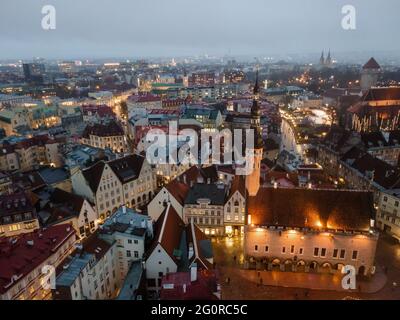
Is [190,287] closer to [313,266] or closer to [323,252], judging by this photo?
[323,252]

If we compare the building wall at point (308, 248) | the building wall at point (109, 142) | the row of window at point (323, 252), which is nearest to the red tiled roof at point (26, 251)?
the building wall at point (308, 248)

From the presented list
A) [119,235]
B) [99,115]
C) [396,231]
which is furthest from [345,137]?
[99,115]

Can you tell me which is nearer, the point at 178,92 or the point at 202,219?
the point at 202,219

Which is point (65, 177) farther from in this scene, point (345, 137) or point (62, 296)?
point (345, 137)

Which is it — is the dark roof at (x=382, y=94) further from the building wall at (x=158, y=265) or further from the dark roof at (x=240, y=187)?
the building wall at (x=158, y=265)

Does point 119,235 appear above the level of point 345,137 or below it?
below
